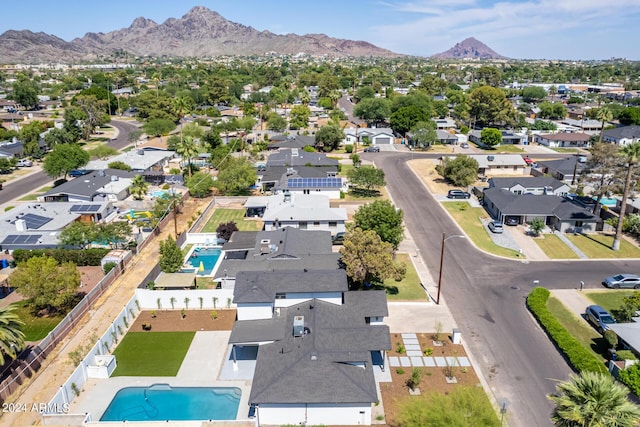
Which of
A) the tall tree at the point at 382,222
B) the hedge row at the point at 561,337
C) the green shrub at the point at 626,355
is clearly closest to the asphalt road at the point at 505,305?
the hedge row at the point at 561,337

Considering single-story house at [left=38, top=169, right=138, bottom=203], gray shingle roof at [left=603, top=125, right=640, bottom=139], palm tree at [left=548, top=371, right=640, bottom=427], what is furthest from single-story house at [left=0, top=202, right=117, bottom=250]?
gray shingle roof at [left=603, top=125, right=640, bottom=139]

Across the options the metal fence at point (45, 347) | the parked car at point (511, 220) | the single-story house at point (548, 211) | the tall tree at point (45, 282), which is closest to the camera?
the metal fence at point (45, 347)

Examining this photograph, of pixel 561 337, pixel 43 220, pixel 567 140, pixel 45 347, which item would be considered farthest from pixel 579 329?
pixel 567 140

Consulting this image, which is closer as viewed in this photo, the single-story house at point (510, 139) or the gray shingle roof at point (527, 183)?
the gray shingle roof at point (527, 183)

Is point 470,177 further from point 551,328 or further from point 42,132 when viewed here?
point 42,132

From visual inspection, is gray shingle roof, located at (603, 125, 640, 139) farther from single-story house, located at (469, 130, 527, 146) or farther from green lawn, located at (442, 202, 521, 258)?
green lawn, located at (442, 202, 521, 258)

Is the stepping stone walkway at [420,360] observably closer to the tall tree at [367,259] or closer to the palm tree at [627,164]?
the tall tree at [367,259]

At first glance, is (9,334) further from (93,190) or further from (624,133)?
(624,133)

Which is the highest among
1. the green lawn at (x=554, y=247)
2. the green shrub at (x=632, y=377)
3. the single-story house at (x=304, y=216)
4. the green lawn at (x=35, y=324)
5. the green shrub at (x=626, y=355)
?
the single-story house at (x=304, y=216)
